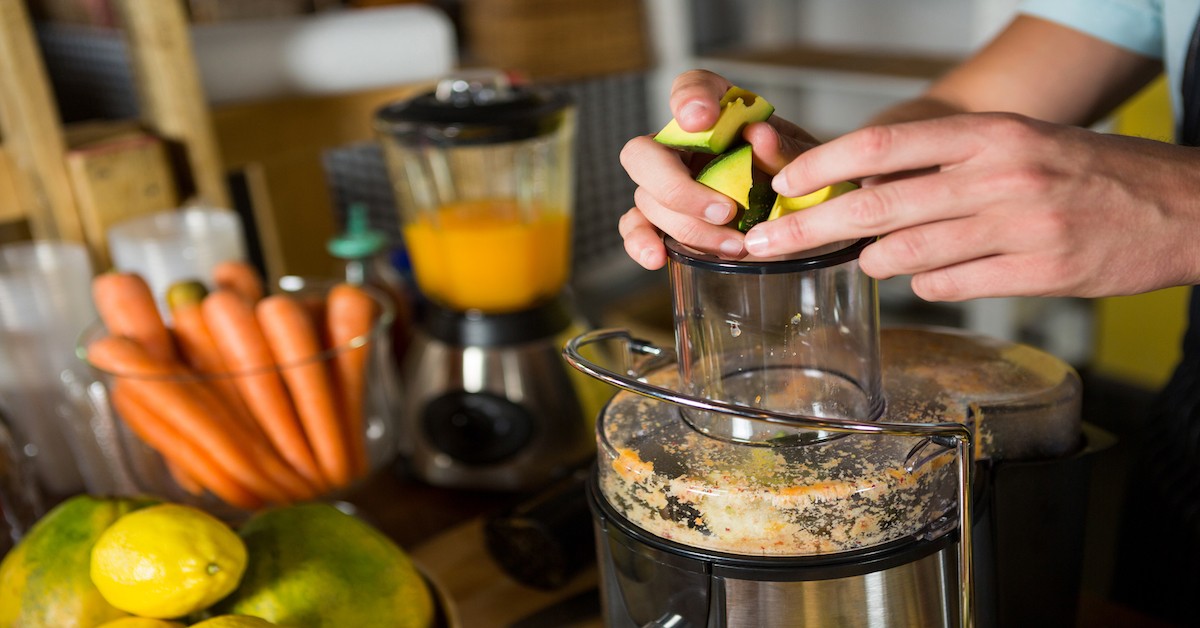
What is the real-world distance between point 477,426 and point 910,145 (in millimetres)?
598

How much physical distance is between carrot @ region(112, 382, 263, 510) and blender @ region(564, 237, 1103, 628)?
401 millimetres

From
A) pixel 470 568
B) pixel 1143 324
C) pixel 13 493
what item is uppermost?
pixel 13 493

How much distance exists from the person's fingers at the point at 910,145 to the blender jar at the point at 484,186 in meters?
0.48

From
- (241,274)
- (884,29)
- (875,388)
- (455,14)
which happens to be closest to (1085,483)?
(875,388)

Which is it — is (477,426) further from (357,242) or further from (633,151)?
(633,151)

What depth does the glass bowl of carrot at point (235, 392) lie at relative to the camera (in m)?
0.82

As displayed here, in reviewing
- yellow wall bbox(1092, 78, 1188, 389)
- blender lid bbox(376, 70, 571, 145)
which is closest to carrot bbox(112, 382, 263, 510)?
blender lid bbox(376, 70, 571, 145)

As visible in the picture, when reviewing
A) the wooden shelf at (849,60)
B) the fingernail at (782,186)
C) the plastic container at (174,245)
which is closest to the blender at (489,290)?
the plastic container at (174,245)

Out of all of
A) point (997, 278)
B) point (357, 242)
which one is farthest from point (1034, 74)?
point (357, 242)

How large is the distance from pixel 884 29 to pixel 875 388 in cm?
205

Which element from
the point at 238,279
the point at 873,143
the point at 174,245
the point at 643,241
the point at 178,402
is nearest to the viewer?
the point at 873,143

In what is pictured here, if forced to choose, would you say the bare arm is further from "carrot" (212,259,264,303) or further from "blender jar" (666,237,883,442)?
"carrot" (212,259,264,303)

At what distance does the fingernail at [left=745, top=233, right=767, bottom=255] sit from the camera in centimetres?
49

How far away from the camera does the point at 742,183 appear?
517 mm
